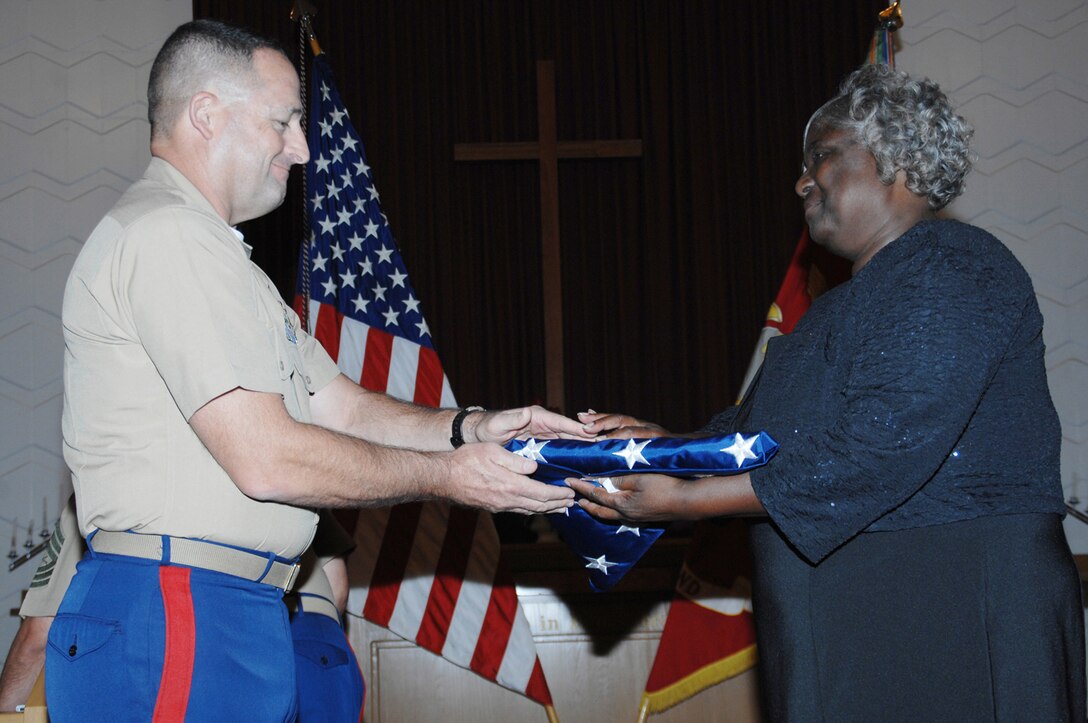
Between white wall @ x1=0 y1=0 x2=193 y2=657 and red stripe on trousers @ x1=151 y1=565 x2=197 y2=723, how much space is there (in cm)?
310

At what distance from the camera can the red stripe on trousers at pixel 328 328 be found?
3514 millimetres

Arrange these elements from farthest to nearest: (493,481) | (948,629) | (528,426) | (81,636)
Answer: (528,426) → (493,481) → (948,629) → (81,636)

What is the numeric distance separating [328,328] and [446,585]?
99 cm

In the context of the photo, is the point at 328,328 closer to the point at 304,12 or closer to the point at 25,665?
the point at 304,12

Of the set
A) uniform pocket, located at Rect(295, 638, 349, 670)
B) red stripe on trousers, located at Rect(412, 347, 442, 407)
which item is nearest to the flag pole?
red stripe on trousers, located at Rect(412, 347, 442, 407)

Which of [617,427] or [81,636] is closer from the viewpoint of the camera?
[81,636]

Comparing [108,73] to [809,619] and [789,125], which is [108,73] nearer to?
[789,125]

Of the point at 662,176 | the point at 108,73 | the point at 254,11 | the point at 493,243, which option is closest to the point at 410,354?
the point at 493,243

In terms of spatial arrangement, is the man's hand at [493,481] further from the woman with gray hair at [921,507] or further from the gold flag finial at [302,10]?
the gold flag finial at [302,10]

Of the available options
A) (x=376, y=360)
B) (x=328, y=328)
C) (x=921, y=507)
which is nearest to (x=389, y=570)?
(x=376, y=360)

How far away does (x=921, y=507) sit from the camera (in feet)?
5.41

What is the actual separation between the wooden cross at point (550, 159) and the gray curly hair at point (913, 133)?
2.29 m

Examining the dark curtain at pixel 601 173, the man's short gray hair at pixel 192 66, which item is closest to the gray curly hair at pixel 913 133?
the man's short gray hair at pixel 192 66

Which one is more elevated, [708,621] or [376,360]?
[376,360]
